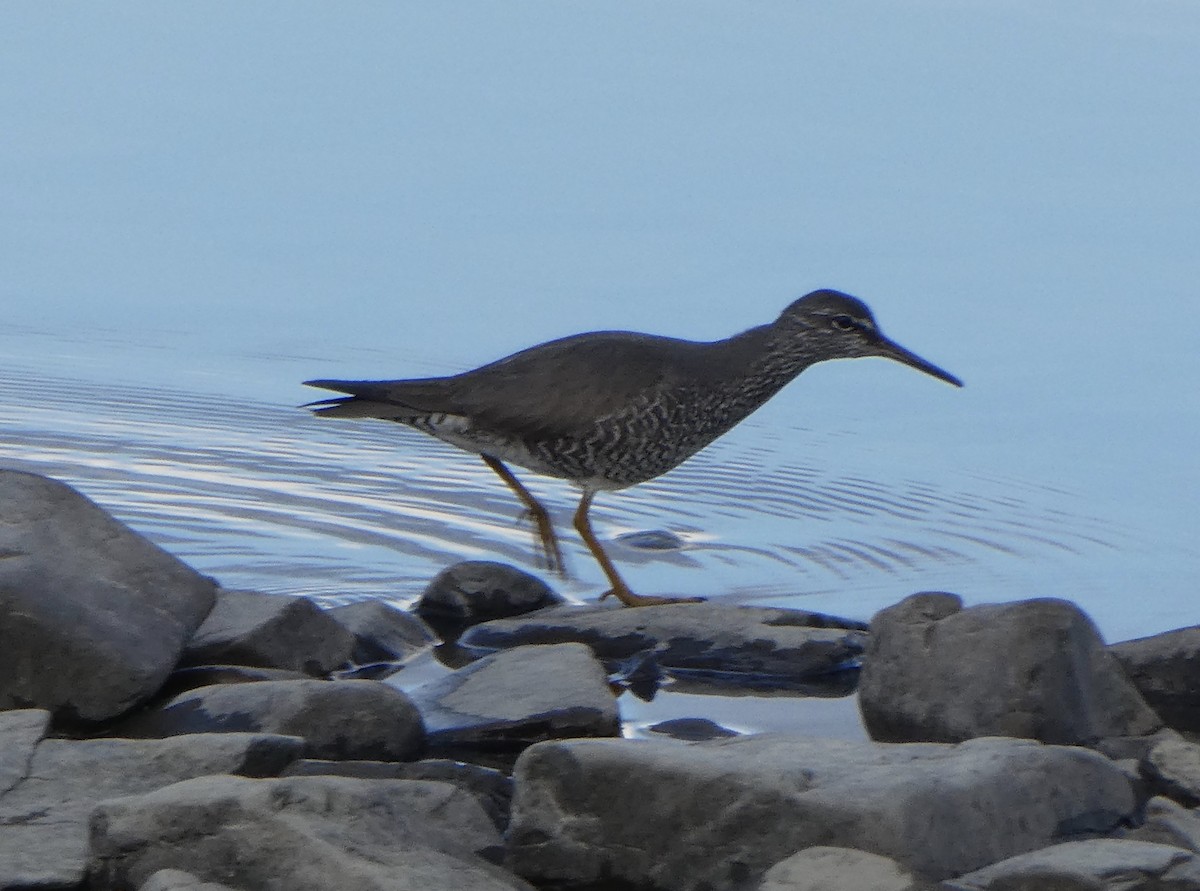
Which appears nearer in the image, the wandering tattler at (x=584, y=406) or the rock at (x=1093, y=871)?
the rock at (x=1093, y=871)

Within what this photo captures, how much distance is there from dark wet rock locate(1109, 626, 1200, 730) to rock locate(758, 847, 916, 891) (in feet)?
7.10

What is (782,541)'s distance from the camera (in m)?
7.43

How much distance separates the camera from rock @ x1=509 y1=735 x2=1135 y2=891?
3.60 metres

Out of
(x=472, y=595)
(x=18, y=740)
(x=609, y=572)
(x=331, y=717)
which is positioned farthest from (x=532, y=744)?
(x=609, y=572)

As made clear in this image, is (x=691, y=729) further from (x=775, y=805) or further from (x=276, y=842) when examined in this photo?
(x=276, y=842)

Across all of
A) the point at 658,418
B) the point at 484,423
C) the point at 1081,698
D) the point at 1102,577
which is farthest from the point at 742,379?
the point at 1081,698

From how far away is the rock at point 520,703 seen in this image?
185 inches

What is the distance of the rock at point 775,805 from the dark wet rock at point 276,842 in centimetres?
25

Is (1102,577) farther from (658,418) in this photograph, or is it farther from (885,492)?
(658,418)

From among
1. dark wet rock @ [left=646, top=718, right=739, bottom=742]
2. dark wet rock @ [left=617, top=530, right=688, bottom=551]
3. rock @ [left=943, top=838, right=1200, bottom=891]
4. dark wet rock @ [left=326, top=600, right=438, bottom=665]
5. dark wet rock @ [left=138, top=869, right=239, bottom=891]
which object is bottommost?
dark wet rock @ [left=138, top=869, right=239, bottom=891]

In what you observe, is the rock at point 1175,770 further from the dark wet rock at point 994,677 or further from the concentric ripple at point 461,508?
the concentric ripple at point 461,508

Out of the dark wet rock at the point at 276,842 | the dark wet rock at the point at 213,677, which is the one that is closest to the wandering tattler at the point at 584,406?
the dark wet rock at the point at 213,677

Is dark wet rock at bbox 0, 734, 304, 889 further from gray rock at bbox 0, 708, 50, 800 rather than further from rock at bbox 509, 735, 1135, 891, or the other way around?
rock at bbox 509, 735, 1135, 891

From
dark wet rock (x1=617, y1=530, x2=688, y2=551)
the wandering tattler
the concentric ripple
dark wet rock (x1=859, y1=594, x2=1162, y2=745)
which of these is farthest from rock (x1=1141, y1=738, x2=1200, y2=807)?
dark wet rock (x1=617, y1=530, x2=688, y2=551)
